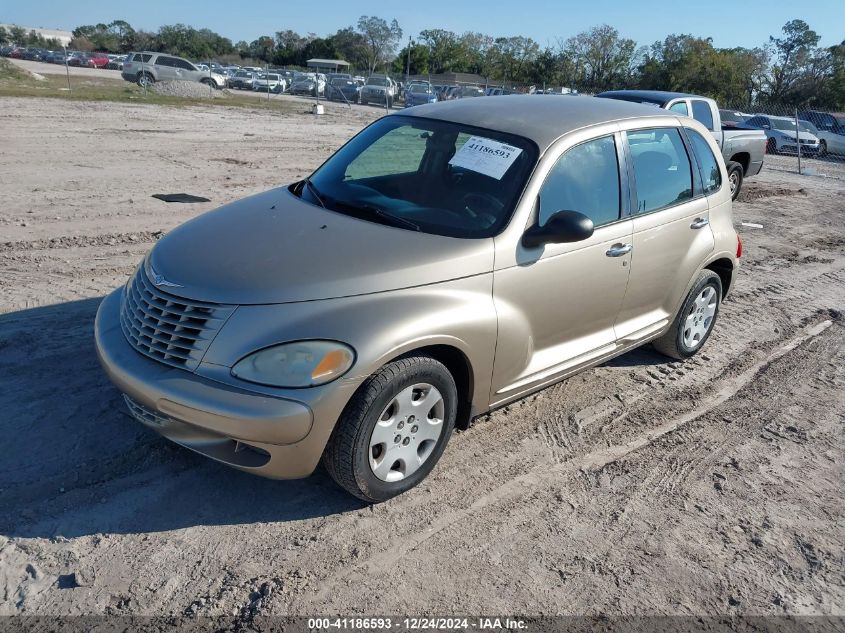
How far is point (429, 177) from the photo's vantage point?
440 cm

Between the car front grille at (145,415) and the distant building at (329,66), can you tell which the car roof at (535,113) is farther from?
the distant building at (329,66)

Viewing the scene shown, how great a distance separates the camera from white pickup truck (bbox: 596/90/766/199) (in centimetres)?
1180

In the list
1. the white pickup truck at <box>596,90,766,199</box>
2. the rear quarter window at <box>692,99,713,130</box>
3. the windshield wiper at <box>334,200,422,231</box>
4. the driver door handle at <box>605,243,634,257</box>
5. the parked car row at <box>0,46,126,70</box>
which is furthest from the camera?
the parked car row at <box>0,46,126,70</box>

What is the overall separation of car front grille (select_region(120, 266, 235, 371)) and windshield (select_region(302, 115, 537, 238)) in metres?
1.19

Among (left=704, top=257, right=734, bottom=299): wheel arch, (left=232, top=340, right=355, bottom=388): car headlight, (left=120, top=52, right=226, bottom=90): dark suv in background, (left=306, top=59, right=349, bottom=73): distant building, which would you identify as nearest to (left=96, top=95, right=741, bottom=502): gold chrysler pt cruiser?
(left=232, top=340, right=355, bottom=388): car headlight

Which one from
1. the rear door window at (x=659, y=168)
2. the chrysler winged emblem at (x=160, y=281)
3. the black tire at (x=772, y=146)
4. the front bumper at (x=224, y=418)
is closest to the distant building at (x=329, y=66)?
the black tire at (x=772, y=146)

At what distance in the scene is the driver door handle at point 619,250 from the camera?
445cm

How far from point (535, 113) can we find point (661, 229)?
1176mm

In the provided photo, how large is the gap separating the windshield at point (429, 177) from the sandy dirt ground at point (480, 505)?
1.34 metres

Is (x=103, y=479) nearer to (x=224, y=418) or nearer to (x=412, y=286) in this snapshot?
(x=224, y=418)

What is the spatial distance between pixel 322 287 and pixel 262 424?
2.31ft

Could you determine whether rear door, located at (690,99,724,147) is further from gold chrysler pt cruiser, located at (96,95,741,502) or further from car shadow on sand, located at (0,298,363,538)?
car shadow on sand, located at (0,298,363,538)

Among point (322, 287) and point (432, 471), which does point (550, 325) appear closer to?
point (432, 471)

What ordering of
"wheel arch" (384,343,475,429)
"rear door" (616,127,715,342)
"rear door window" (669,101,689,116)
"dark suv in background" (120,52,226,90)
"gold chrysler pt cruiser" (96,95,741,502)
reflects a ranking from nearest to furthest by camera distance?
"gold chrysler pt cruiser" (96,95,741,502)
"wheel arch" (384,343,475,429)
"rear door" (616,127,715,342)
"rear door window" (669,101,689,116)
"dark suv in background" (120,52,226,90)
